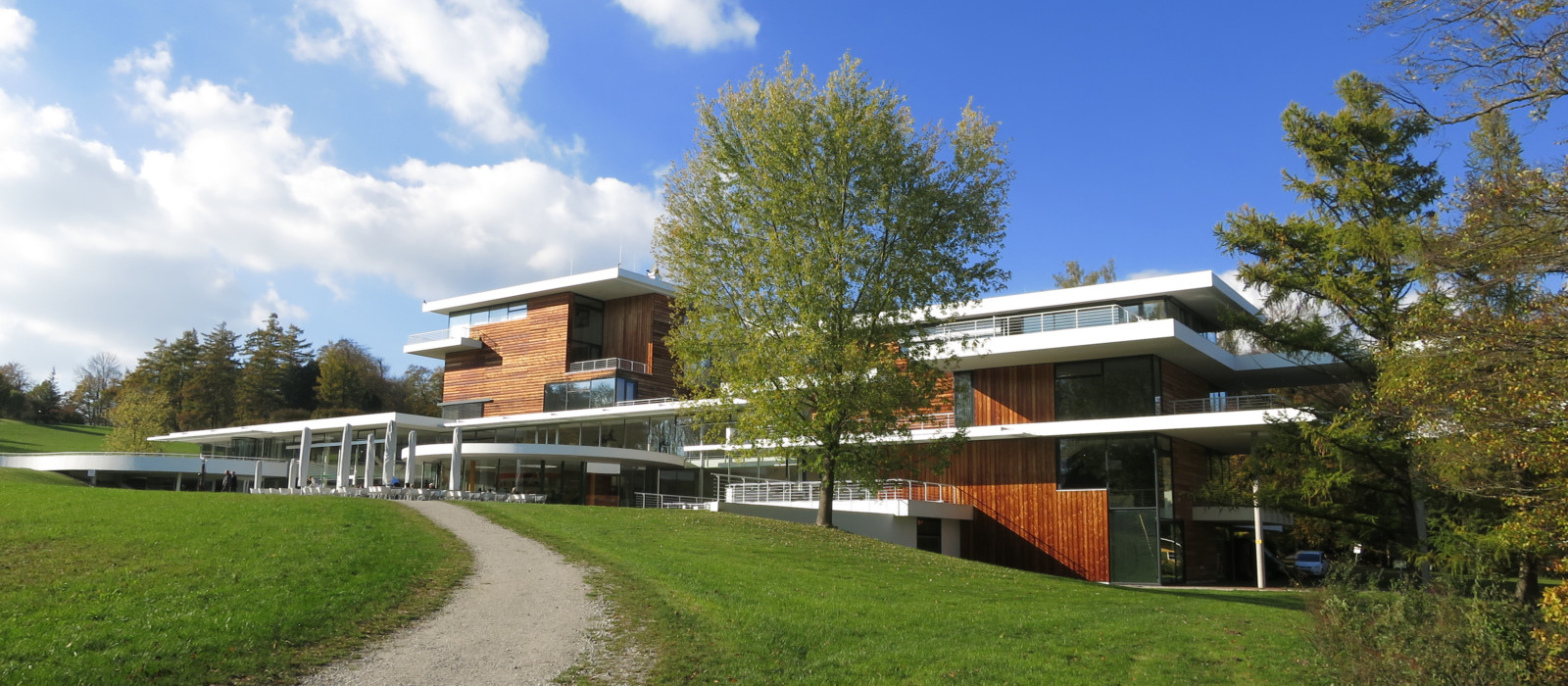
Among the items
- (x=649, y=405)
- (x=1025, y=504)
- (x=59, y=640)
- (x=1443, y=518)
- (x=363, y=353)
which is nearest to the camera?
(x=59, y=640)

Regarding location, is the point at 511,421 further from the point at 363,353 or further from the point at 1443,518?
the point at 363,353

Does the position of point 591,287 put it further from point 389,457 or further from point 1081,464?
point 1081,464

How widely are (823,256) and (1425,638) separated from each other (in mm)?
13932

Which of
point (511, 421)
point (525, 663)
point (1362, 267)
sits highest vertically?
point (1362, 267)

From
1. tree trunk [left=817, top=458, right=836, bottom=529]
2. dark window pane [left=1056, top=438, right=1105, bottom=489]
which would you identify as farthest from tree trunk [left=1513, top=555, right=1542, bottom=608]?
tree trunk [left=817, top=458, right=836, bottom=529]

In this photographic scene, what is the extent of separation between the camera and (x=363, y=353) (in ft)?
276

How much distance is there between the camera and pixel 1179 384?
30031 millimetres

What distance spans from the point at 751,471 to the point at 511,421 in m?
13.2

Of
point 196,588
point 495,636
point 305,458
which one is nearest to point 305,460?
point 305,458

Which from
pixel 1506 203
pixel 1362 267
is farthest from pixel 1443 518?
pixel 1506 203

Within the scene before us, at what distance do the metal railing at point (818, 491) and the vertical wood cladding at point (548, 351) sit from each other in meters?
8.50

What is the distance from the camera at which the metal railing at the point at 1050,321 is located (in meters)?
28.1

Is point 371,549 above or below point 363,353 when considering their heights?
below

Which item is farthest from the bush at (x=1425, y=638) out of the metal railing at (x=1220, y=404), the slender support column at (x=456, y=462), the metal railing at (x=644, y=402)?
the metal railing at (x=644, y=402)
